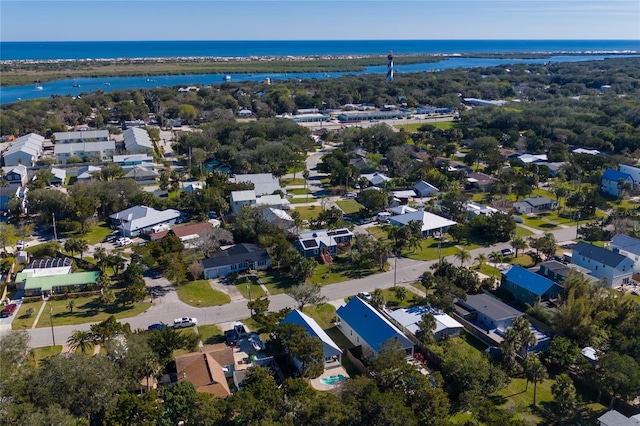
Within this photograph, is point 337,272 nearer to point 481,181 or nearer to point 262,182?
point 262,182

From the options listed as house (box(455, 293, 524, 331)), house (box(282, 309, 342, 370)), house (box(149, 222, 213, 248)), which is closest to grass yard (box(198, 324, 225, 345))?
house (box(282, 309, 342, 370))

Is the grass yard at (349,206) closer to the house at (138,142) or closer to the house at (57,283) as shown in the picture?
the house at (57,283)

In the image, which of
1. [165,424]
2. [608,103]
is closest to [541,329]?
[165,424]

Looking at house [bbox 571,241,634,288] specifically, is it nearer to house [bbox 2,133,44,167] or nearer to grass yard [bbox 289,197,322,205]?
grass yard [bbox 289,197,322,205]

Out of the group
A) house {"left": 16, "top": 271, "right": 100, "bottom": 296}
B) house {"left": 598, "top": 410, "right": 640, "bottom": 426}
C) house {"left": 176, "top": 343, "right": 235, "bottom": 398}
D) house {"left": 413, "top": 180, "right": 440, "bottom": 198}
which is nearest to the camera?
house {"left": 598, "top": 410, "right": 640, "bottom": 426}

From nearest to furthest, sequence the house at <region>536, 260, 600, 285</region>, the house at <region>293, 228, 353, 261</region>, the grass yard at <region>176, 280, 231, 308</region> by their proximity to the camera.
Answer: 1. the grass yard at <region>176, 280, 231, 308</region>
2. the house at <region>536, 260, 600, 285</region>
3. the house at <region>293, 228, 353, 261</region>
